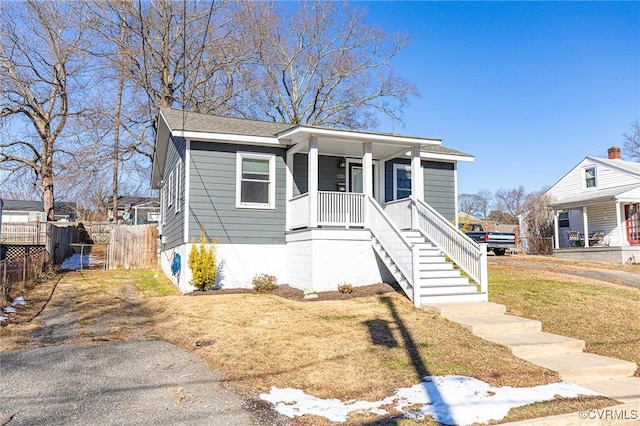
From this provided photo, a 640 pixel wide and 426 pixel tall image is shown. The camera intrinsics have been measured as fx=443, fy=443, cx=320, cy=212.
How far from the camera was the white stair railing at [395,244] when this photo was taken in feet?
29.2

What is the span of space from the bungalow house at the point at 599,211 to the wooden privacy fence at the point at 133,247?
20.6 m

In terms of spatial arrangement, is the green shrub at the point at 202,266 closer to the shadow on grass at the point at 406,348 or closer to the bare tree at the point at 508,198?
the shadow on grass at the point at 406,348

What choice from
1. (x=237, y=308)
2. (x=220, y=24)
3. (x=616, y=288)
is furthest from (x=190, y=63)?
(x=616, y=288)

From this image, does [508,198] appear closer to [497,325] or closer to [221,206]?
[221,206]

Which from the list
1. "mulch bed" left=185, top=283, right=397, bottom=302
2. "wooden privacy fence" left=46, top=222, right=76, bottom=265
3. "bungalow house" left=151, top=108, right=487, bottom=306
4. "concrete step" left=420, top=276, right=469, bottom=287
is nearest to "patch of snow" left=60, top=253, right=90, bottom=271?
"wooden privacy fence" left=46, top=222, right=76, bottom=265

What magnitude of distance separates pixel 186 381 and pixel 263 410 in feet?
4.15

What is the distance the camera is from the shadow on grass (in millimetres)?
4332

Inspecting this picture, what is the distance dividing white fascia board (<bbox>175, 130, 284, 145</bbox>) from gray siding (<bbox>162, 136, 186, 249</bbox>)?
3.06 ft

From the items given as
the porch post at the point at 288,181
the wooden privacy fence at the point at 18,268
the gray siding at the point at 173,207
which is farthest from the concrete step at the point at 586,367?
the wooden privacy fence at the point at 18,268

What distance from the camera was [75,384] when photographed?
16.6 feet

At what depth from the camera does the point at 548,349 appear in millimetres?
6641

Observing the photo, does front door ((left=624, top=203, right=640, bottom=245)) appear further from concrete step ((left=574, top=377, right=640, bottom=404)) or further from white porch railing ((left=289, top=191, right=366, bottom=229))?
concrete step ((left=574, top=377, right=640, bottom=404))

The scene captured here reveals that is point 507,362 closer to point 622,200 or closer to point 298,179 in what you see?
point 298,179

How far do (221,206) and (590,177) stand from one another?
2415cm
